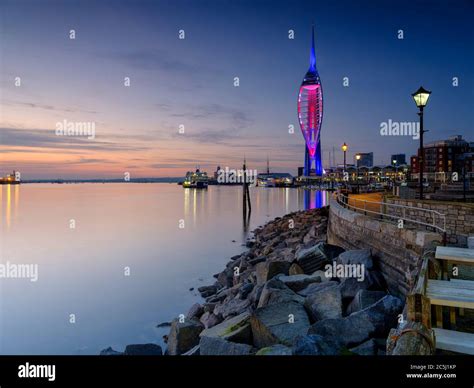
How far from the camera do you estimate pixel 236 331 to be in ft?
22.7

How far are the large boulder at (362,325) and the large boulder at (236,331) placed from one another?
130 centimetres

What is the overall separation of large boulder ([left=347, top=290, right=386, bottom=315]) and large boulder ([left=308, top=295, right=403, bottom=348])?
25.5 inches

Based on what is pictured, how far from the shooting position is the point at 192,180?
198875mm

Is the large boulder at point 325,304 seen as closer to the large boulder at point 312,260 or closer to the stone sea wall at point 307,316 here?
the stone sea wall at point 307,316

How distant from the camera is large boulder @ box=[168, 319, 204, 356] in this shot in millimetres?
8797

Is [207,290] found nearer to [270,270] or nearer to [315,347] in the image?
[270,270]

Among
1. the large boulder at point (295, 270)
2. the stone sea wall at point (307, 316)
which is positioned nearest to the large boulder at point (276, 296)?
the stone sea wall at point (307, 316)

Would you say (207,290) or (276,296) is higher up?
(276,296)

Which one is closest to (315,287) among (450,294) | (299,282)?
(299,282)

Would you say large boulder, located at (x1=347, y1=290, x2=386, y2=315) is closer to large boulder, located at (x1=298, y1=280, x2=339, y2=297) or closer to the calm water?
large boulder, located at (x1=298, y1=280, x2=339, y2=297)

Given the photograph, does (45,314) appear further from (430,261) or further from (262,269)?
(430,261)

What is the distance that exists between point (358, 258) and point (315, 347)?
5001mm

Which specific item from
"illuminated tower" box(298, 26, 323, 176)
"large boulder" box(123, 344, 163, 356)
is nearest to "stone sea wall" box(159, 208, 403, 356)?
"large boulder" box(123, 344, 163, 356)

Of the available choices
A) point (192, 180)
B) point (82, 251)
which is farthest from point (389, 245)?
point (192, 180)
